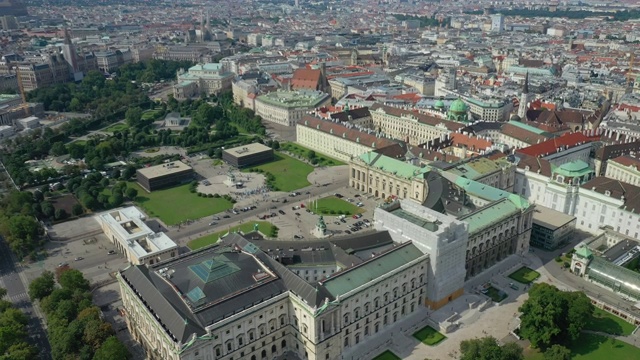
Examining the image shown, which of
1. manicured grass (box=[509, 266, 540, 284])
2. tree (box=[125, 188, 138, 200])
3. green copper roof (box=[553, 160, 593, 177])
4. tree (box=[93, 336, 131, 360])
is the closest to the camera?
tree (box=[93, 336, 131, 360])

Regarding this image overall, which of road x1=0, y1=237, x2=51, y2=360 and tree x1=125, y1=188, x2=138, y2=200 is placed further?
tree x1=125, y1=188, x2=138, y2=200

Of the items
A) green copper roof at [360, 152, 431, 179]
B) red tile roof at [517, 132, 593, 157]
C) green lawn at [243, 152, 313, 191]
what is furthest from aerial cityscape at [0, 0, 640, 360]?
green lawn at [243, 152, 313, 191]

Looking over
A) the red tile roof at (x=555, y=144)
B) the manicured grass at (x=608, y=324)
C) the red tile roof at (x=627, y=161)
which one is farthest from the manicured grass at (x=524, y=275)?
the red tile roof at (x=627, y=161)

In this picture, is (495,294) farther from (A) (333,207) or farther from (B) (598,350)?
(A) (333,207)

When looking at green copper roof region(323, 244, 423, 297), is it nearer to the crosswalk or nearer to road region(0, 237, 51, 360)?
road region(0, 237, 51, 360)

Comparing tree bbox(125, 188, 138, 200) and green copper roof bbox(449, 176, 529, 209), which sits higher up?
green copper roof bbox(449, 176, 529, 209)

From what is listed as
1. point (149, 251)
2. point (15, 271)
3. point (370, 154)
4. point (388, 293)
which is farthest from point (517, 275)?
point (15, 271)

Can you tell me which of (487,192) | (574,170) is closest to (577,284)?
(487,192)
